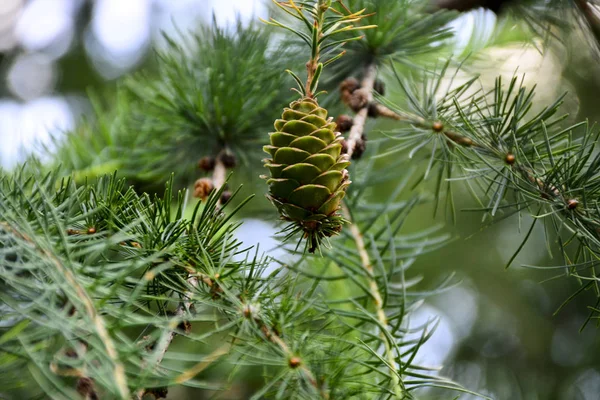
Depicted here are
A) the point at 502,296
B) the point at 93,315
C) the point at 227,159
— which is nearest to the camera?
the point at 93,315

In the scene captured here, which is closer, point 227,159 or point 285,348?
point 285,348

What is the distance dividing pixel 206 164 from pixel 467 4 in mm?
406

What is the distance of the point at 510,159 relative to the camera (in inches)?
20.0

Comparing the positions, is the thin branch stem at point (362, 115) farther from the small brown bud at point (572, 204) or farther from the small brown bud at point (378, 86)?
the small brown bud at point (572, 204)

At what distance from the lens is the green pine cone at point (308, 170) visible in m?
0.41

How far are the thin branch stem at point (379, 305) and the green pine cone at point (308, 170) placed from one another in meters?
0.10

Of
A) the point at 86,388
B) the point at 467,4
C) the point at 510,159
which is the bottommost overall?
the point at 86,388

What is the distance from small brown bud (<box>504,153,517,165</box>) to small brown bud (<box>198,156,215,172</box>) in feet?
1.14

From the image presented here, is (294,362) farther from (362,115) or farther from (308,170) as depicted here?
(362,115)

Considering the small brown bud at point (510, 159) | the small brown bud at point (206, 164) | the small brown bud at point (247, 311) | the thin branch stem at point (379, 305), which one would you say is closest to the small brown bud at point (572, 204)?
the small brown bud at point (510, 159)

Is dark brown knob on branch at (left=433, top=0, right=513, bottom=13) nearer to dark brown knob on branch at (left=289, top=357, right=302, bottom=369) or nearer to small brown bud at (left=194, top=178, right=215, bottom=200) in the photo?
small brown bud at (left=194, top=178, right=215, bottom=200)

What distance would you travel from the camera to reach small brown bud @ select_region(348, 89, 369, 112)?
584 mm

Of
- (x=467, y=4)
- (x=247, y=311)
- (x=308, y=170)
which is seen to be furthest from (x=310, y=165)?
(x=467, y=4)

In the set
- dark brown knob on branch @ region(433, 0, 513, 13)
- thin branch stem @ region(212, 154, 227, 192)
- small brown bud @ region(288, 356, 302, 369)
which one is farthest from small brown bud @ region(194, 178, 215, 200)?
dark brown knob on branch @ region(433, 0, 513, 13)
